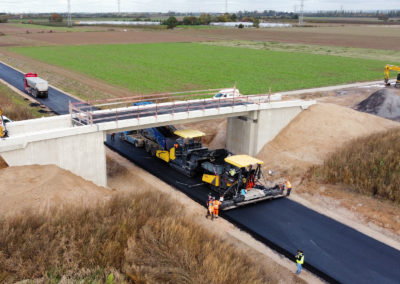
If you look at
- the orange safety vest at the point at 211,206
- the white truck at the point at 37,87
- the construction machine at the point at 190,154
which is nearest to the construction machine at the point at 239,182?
the orange safety vest at the point at 211,206

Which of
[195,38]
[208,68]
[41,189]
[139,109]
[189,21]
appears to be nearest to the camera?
[41,189]

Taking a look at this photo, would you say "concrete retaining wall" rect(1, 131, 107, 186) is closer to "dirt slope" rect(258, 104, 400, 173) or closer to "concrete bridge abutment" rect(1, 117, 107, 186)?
"concrete bridge abutment" rect(1, 117, 107, 186)

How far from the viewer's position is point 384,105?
34.3 m

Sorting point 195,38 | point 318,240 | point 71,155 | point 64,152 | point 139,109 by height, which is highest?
point 195,38

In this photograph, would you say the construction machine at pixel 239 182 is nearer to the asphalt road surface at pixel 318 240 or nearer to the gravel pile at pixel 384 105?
the asphalt road surface at pixel 318 240

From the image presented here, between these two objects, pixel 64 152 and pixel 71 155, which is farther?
pixel 71 155

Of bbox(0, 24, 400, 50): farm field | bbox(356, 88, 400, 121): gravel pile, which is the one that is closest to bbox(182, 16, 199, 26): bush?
bbox(0, 24, 400, 50): farm field

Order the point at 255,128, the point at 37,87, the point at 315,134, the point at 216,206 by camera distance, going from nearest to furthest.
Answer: the point at 216,206, the point at 255,128, the point at 315,134, the point at 37,87

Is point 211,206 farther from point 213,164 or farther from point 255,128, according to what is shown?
point 255,128

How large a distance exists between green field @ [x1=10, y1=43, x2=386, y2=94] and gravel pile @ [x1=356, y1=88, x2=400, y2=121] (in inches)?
439

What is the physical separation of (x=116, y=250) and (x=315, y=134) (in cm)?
1960

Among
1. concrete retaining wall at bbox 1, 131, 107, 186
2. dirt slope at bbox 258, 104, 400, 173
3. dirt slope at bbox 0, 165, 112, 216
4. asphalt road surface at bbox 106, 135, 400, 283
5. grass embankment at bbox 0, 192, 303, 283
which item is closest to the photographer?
grass embankment at bbox 0, 192, 303, 283

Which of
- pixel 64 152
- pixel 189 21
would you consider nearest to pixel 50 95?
pixel 64 152

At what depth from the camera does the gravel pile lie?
3375cm
